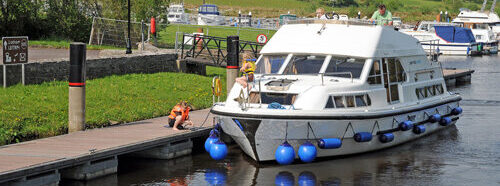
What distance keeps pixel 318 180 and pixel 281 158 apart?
0.93m

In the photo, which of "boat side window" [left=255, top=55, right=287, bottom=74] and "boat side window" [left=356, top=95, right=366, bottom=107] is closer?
"boat side window" [left=356, top=95, right=366, bottom=107]

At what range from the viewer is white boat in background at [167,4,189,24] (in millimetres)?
68144

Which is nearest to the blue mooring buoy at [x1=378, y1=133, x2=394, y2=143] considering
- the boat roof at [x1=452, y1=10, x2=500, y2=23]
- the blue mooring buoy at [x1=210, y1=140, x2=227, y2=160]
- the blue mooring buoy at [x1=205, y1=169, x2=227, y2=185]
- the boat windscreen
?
the blue mooring buoy at [x1=210, y1=140, x2=227, y2=160]

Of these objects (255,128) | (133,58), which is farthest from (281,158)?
(133,58)

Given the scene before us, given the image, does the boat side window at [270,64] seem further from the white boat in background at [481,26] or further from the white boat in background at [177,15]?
the white boat in background at [481,26]

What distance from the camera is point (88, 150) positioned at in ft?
51.4

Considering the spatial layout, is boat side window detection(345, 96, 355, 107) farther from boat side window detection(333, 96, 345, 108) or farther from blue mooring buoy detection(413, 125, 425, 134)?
blue mooring buoy detection(413, 125, 425, 134)

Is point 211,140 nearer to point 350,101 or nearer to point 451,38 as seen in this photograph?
point 350,101

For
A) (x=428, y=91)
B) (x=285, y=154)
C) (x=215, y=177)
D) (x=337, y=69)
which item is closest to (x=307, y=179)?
(x=285, y=154)

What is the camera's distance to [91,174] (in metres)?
15.6

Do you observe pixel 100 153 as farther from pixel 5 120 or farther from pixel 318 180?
pixel 318 180

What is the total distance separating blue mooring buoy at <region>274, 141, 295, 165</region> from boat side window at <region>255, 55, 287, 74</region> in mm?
3203

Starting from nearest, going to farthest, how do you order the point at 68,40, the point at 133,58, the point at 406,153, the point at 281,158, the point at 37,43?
the point at 281,158 → the point at 406,153 → the point at 133,58 → the point at 37,43 → the point at 68,40

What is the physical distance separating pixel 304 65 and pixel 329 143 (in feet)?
9.05
